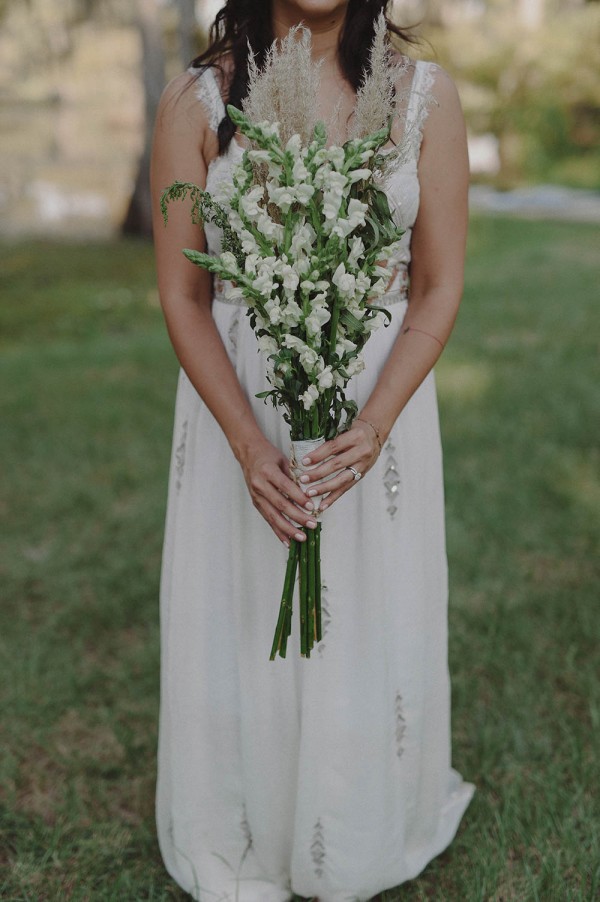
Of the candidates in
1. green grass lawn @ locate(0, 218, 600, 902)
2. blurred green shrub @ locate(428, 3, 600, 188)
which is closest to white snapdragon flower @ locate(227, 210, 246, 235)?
green grass lawn @ locate(0, 218, 600, 902)

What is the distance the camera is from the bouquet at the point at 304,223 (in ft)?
4.75

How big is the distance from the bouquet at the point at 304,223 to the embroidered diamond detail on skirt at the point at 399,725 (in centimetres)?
93

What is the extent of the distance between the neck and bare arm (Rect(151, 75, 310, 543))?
0.24m

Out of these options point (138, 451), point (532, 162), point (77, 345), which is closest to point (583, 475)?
point (138, 451)

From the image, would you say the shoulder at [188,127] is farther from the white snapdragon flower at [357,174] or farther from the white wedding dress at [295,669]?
the white snapdragon flower at [357,174]

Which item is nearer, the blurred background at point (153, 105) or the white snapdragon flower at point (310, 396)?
the white snapdragon flower at point (310, 396)

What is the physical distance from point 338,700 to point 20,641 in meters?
1.87

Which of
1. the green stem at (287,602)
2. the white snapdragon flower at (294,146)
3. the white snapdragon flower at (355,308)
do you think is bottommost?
the green stem at (287,602)

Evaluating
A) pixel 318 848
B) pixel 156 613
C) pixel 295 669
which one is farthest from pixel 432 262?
pixel 156 613

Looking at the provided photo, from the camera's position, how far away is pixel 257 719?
2.18 metres

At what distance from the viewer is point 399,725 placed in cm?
222

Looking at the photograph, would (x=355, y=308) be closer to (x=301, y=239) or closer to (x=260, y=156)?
(x=301, y=239)

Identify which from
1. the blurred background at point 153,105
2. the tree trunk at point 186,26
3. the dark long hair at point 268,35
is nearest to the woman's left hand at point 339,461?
the dark long hair at point 268,35

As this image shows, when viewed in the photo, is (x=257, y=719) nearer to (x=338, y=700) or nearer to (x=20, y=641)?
(x=338, y=700)
